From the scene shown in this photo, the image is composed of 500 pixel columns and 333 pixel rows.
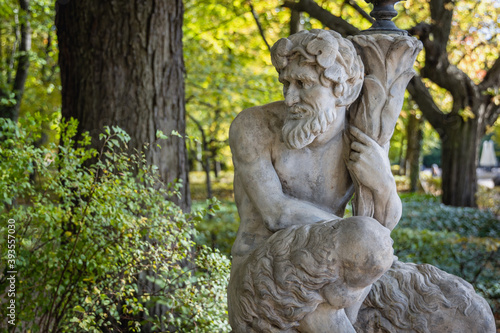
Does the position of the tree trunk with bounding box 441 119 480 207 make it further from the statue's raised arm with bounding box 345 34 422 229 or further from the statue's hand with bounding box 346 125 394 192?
the statue's hand with bounding box 346 125 394 192

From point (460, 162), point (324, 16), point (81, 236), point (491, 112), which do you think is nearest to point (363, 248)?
point (81, 236)

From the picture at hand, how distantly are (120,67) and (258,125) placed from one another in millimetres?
2582

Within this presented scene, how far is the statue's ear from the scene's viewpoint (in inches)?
96.0

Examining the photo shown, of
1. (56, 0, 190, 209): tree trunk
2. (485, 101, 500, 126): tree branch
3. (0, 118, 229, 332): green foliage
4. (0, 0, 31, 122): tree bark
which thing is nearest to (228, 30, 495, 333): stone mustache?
(0, 118, 229, 332): green foliage

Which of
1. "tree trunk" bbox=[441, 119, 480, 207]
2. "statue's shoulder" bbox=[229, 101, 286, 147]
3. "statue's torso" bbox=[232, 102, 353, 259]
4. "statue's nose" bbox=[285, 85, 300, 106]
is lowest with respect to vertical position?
"tree trunk" bbox=[441, 119, 480, 207]

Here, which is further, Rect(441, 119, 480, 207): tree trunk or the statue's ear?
Rect(441, 119, 480, 207): tree trunk

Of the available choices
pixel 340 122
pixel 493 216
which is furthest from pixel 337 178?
pixel 493 216

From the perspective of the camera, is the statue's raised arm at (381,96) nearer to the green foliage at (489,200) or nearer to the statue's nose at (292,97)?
the statue's nose at (292,97)

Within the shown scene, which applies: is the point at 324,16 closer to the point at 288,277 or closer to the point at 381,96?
the point at 381,96

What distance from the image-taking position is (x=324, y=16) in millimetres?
6867

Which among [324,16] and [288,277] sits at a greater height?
[324,16]

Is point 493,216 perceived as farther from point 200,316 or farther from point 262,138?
point 262,138

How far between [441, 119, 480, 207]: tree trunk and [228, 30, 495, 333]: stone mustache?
1046 cm

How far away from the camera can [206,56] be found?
10.5m
